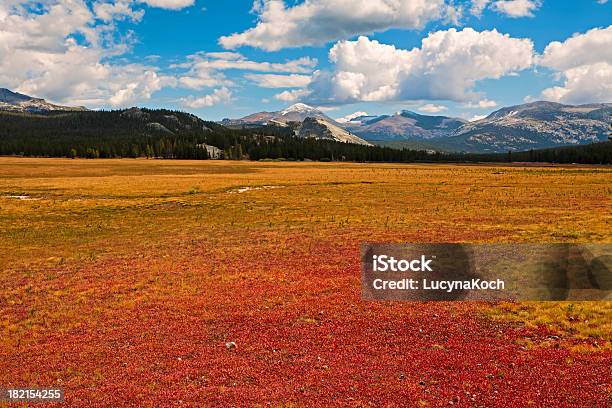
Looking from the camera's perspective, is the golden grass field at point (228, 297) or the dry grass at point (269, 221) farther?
the dry grass at point (269, 221)

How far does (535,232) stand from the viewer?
34.5 metres

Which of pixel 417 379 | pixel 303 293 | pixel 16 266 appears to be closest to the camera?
pixel 417 379

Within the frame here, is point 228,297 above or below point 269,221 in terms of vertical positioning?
below

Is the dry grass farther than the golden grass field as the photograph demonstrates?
Yes

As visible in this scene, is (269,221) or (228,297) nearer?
(228,297)

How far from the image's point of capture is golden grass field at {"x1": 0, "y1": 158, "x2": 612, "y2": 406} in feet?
45.2

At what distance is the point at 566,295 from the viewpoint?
796 inches

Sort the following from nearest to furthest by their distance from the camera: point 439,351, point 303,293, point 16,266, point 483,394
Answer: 1. point 483,394
2. point 439,351
3. point 303,293
4. point 16,266

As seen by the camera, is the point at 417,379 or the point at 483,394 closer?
the point at 483,394

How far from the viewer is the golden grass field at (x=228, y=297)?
13773 millimetres

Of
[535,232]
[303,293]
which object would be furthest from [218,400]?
[535,232]

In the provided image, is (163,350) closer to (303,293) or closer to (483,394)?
(303,293)

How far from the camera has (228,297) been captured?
21.6 meters

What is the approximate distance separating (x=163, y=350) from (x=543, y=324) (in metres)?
14.7
